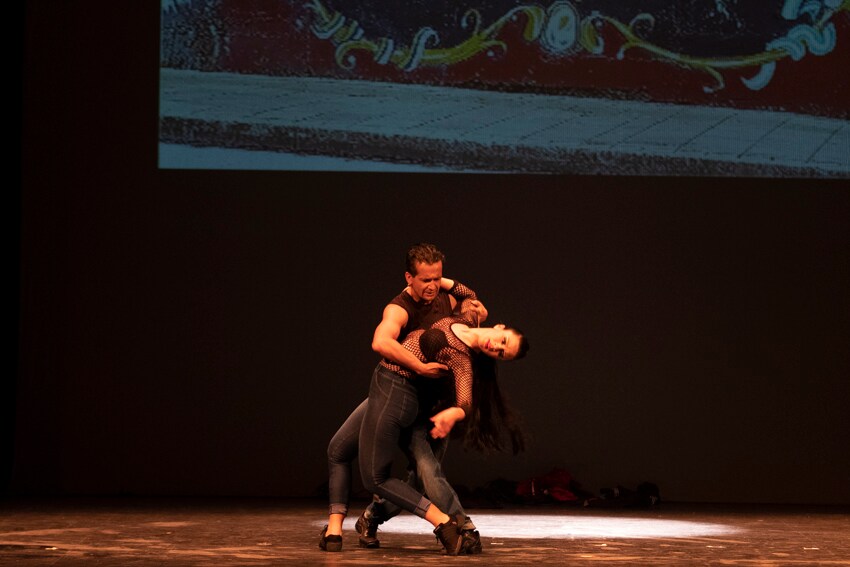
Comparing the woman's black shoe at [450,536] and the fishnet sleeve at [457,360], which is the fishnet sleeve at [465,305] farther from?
the woman's black shoe at [450,536]

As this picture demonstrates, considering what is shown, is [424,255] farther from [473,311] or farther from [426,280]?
[473,311]

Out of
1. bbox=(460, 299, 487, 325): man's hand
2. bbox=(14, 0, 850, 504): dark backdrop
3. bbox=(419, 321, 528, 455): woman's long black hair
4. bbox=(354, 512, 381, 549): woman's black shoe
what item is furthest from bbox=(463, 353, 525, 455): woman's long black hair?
bbox=(14, 0, 850, 504): dark backdrop

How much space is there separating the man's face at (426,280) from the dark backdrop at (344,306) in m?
2.42

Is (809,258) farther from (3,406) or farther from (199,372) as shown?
(3,406)

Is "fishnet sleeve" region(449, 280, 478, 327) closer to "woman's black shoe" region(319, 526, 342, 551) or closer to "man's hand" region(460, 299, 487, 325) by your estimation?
"man's hand" region(460, 299, 487, 325)

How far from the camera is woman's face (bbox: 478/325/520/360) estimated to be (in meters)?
3.91

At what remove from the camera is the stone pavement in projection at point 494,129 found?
6238mm

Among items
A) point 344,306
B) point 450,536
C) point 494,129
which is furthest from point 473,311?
point 344,306

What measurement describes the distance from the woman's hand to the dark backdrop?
8.67 feet

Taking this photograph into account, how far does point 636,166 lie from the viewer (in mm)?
6355

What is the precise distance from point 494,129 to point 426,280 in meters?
2.38

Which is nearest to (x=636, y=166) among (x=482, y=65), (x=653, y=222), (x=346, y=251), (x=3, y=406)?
(x=653, y=222)

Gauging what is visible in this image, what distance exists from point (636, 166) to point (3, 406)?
3574 mm

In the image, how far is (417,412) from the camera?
4098mm
